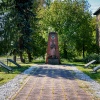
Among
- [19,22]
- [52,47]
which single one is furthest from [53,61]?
[19,22]

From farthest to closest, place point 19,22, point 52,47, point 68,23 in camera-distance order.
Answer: point 68,23 → point 52,47 → point 19,22

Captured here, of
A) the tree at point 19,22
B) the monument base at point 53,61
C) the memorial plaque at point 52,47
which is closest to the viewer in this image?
the tree at point 19,22

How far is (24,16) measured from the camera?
31156 millimetres

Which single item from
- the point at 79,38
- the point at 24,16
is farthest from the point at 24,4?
the point at 79,38

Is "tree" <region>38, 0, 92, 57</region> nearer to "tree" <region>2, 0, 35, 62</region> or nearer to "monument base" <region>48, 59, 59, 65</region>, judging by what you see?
"tree" <region>2, 0, 35, 62</region>

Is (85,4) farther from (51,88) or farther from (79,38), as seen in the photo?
(51,88)

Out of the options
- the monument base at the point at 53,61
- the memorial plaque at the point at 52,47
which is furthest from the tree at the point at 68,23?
the monument base at the point at 53,61

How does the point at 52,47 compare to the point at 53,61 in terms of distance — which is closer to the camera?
the point at 53,61

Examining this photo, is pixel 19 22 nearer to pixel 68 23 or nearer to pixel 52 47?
pixel 52 47

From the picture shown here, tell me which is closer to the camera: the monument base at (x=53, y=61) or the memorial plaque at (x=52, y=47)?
the monument base at (x=53, y=61)

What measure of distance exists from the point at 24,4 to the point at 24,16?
1.50 m

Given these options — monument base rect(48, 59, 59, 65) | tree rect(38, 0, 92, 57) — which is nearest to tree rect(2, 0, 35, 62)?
monument base rect(48, 59, 59, 65)

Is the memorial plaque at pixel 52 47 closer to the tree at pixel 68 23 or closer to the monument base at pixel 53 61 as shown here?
the monument base at pixel 53 61

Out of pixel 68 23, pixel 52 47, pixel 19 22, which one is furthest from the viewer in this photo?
pixel 68 23
